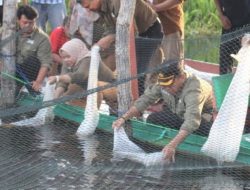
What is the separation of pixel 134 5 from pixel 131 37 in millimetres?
459

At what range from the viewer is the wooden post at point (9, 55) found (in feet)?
26.2

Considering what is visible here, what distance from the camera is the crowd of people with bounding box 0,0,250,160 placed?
5.98 metres

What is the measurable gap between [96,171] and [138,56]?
162 centimetres

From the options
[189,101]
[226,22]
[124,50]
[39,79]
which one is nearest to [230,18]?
[226,22]

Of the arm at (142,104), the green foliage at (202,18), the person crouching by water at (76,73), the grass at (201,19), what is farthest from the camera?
the green foliage at (202,18)

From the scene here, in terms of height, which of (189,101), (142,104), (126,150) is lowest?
(126,150)

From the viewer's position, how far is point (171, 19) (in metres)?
7.48

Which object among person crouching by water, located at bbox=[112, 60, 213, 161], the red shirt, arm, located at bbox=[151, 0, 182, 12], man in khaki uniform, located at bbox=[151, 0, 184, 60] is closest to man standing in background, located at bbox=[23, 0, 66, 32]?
the red shirt

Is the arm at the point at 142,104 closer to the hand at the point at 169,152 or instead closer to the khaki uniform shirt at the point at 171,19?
the hand at the point at 169,152

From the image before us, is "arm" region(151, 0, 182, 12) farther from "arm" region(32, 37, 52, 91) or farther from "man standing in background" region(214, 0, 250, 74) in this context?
"arm" region(32, 37, 52, 91)

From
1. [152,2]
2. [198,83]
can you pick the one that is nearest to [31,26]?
[152,2]

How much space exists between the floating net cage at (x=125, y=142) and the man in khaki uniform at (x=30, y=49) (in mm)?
450

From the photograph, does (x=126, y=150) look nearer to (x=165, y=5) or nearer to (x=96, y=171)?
(x=96, y=171)

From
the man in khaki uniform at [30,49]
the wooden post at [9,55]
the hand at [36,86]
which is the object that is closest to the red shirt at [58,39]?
the man in khaki uniform at [30,49]
